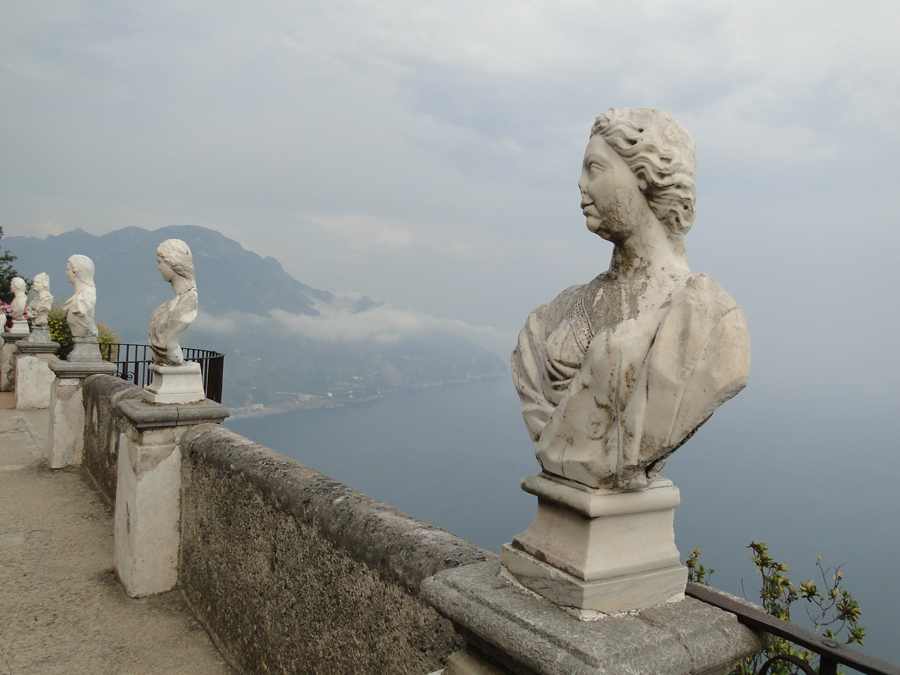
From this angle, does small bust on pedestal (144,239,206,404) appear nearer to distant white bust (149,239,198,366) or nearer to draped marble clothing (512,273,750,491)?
distant white bust (149,239,198,366)

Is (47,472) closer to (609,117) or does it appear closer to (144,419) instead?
(144,419)

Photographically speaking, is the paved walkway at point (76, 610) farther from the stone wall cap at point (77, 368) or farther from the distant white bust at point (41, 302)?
the distant white bust at point (41, 302)

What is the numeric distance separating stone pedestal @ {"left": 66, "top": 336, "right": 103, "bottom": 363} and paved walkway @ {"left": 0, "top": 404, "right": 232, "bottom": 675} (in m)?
1.77

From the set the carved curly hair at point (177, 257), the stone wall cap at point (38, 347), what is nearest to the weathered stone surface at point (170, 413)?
the carved curly hair at point (177, 257)

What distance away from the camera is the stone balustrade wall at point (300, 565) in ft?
6.47

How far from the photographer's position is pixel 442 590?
1.43m

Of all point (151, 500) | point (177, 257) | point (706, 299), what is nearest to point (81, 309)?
point (177, 257)

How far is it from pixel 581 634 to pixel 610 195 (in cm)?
99

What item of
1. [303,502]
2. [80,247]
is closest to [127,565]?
[303,502]

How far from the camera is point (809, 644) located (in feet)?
4.29

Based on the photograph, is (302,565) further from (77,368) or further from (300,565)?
(77,368)

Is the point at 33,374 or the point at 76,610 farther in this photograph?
the point at 33,374

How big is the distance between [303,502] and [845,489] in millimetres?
51487

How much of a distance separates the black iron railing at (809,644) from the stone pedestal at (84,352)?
23.9ft
